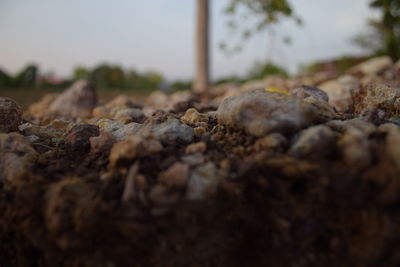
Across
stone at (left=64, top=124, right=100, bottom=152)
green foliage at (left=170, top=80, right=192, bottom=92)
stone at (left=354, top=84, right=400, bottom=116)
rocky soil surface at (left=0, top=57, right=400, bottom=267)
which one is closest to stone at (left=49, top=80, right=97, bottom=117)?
stone at (left=64, top=124, right=100, bottom=152)

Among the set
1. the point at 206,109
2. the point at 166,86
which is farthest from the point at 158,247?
the point at 166,86

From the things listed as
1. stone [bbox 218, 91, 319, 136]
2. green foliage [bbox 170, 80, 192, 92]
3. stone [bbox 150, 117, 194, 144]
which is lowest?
green foliage [bbox 170, 80, 192, 92]

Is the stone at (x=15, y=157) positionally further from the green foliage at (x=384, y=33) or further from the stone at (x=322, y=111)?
the green foliage at (x=384, y=33)

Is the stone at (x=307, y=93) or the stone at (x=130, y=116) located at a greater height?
the stone at (x=307, y=93)

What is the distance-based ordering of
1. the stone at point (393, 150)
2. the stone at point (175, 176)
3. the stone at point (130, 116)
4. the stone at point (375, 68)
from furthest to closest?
the stone at point (375, 68), the stone at point (130, 116), the stone at point (175, 176), the stone at point (393, 150)

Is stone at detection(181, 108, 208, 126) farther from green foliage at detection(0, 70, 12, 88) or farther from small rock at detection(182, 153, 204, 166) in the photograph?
green foliage at detection(0, 70, 12, 88)

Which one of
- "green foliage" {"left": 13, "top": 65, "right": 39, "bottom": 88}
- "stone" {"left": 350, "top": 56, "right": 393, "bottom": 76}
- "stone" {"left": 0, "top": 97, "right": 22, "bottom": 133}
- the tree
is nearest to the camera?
"stone" {"left": 0, "top": 97, "right": 22, "bottom": 133}

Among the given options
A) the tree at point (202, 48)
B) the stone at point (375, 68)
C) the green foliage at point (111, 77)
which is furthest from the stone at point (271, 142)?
the green foliage at point (111, 77)
